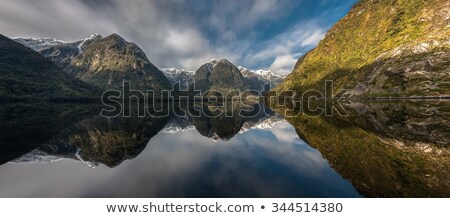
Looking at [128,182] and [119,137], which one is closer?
[128,182]

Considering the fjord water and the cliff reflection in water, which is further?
the fjord water

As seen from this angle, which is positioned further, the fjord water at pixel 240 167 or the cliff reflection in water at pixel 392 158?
the fjord water at pixel 240 167

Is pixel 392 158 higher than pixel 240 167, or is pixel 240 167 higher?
pixel 392 158

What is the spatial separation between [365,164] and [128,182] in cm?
2068

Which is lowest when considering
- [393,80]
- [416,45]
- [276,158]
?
[276,158]

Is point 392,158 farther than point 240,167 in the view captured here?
No

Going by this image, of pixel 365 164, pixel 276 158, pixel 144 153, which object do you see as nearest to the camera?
pixel 365 164

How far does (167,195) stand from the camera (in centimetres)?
1655

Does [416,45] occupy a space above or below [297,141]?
above

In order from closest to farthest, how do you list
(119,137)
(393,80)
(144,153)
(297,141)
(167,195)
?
(167,195), (144,153), (297,141), (119,137), (393,80)

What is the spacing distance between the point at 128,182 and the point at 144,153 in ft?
41.6
